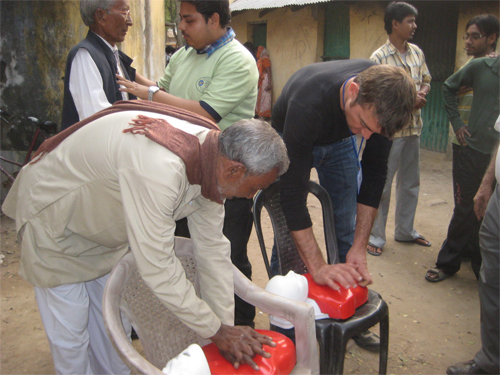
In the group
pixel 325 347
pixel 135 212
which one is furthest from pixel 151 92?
pixel 325 347

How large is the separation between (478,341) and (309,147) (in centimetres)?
184

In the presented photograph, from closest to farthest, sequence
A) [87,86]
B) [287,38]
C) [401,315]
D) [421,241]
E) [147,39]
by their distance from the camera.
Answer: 1. [87,86]
2. [401,315]
3. [421,241]
4. [147,39]
5. [287,38]

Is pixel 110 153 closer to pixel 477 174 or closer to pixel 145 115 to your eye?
pixel 145 115

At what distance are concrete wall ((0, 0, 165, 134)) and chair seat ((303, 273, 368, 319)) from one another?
3.69 metres

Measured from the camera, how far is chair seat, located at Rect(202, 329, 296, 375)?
1.50 metres

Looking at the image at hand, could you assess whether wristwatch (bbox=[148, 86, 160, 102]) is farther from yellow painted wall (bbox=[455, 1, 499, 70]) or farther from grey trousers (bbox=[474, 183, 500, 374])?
yellow painted wall (bbox=[455, 1, 499, 70])

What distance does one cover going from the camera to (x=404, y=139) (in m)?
3.82

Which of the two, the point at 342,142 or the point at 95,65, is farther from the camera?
the point at 342,142

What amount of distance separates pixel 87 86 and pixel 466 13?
604 centimetres

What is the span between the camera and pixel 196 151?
1.42m

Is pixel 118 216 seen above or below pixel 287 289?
above

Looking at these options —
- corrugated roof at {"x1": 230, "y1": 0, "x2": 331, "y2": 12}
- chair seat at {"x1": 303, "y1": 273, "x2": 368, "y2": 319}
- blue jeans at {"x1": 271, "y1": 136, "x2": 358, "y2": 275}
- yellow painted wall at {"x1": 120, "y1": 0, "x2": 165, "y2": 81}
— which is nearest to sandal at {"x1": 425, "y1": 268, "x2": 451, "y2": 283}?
blue jeans at {"x1": 271, "y1": 136, "x2": 358, "y2": 275}

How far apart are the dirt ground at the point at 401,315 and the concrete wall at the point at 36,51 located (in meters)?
1.26

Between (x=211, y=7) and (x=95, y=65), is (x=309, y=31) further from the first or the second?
(x=95, y=65)
